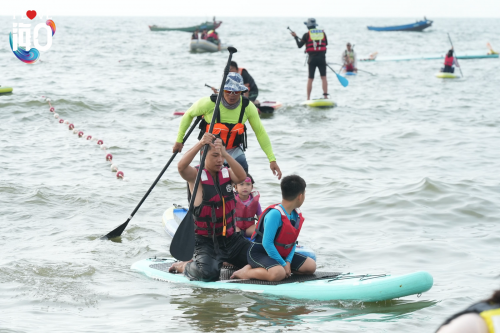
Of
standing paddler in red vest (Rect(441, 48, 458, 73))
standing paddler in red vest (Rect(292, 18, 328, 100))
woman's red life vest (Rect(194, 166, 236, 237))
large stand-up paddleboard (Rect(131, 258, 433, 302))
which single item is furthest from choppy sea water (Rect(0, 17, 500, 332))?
standing paddler in red vest (Rect(441, 48, 458, 73))

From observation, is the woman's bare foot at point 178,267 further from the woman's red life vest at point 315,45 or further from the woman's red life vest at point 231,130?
the woman's red life vest at point 315,45

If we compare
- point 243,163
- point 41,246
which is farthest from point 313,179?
point 41,246

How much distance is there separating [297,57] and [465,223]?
1126 inches

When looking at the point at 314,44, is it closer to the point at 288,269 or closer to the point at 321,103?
the point at 321,103

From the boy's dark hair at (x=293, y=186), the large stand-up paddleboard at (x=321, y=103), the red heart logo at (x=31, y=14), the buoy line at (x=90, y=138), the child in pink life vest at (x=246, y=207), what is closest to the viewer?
the boy's dark hair at (x=293, y=186)

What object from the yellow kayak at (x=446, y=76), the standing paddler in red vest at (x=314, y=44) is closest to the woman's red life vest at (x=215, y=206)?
the standing paddler in red vest at (x=314, y=44)

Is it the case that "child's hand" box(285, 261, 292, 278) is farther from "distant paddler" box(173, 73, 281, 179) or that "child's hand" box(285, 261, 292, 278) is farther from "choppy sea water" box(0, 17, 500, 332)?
"distant paddler" box(173, 73, 281, 179)

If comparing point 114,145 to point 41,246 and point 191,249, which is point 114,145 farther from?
point 191,249

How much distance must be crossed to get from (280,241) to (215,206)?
0.65m

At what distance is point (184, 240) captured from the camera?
535 centimetres

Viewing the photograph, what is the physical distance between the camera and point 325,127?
1403cm

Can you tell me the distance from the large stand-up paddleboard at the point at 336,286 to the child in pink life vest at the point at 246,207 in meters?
0.73

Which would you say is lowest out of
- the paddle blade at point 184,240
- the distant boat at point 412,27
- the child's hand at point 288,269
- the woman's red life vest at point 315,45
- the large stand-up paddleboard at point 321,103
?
the child's hand at point 288,269

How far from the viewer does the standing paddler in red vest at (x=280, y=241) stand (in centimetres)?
503
